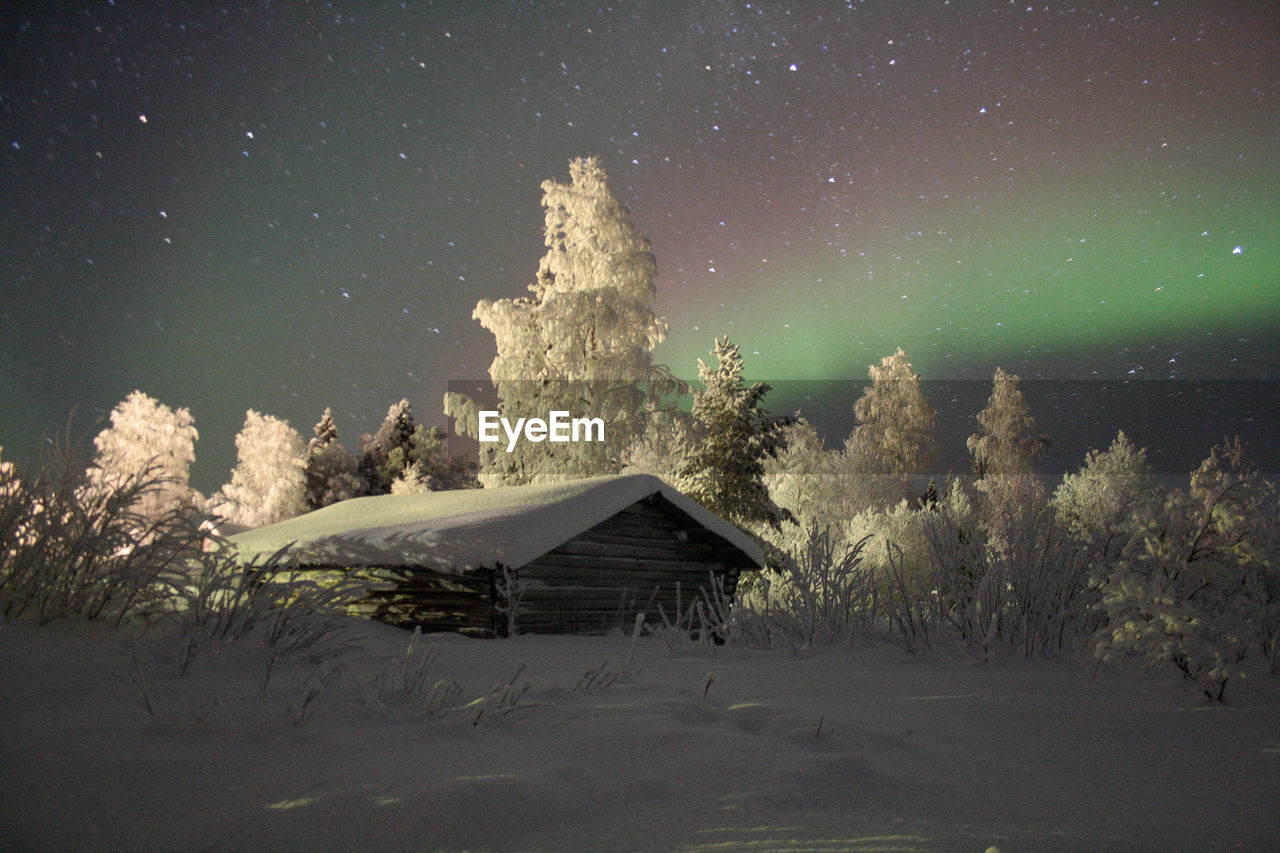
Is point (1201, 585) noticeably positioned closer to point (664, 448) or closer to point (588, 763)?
point (588, 763)

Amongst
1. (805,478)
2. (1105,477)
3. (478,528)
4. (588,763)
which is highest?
(805,478)

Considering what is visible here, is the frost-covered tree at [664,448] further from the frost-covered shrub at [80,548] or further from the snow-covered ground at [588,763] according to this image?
the snow-covered ground at [588,763]

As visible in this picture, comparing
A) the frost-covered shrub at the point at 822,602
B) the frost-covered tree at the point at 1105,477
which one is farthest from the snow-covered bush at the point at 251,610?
the frost-covered tree at the point at 1105,477

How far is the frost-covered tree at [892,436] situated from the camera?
1372 inches

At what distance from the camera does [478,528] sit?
9055 mm

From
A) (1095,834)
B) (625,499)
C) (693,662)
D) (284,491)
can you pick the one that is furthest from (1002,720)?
(284,491)

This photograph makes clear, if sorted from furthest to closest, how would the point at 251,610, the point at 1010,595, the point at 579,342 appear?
the point at 579,342 → the point at 1010,595 → the point at 251,610

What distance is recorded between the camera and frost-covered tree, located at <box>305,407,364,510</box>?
1565 inches

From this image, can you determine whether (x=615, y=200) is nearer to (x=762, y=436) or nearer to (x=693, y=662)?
(x=762, y=436)

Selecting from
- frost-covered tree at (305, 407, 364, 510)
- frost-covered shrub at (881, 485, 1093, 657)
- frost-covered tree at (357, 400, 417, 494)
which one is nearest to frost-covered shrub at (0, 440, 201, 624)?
frost-covered shrub at (881, 485, 1093, 657)

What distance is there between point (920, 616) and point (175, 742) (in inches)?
184

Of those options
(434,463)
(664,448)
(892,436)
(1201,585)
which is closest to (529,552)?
(1201,585)

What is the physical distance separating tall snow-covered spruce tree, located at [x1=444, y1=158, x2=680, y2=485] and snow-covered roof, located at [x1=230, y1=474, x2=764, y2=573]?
8253 mm

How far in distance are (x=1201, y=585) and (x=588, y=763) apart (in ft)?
10.9
